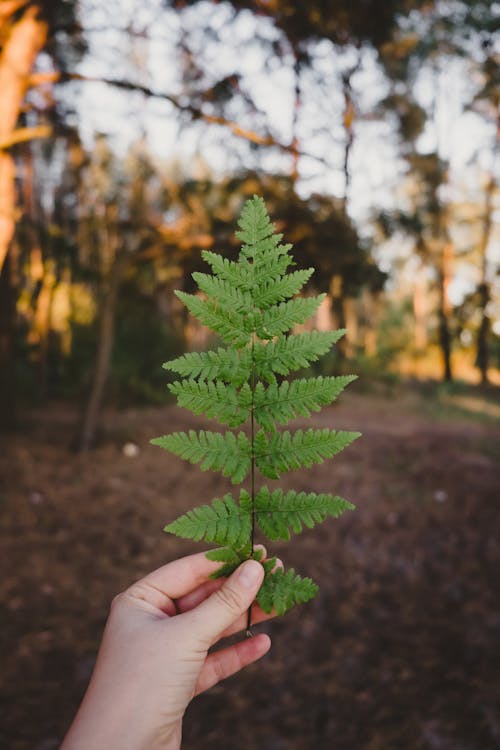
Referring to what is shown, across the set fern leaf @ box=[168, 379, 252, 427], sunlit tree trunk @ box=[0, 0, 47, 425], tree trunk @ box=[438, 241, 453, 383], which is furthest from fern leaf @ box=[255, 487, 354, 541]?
A: tree trunk @ box=[438, 241, 453, 383]

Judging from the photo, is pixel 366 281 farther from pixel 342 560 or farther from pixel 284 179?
pixel 342 560

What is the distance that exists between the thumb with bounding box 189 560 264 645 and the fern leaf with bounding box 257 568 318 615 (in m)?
0.03

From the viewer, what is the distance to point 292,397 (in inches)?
45.6

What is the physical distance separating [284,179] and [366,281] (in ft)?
7.74

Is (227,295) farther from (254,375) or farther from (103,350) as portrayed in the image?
(103,350)

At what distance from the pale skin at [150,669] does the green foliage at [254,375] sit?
318 mm

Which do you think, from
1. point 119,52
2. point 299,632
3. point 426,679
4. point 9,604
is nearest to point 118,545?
point 9,604

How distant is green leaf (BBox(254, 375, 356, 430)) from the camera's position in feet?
3.73

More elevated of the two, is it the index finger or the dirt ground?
the index finger

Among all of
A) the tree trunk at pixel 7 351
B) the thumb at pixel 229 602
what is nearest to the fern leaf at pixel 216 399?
the thumb at pixel 229 602

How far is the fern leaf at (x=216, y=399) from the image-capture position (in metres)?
1.10

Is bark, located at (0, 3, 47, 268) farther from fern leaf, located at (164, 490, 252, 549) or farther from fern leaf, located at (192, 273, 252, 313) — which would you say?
fern leaf, located at (164, 490, 252, 549)

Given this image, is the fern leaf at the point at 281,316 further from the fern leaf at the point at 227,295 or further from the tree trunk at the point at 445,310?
the tree trunk at the point at 445,310

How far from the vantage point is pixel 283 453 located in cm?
→ 119
